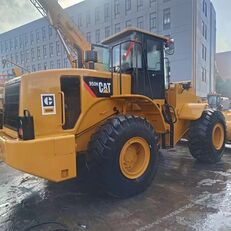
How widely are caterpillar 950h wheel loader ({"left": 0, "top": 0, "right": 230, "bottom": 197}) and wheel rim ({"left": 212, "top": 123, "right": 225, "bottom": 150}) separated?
0.30 metres

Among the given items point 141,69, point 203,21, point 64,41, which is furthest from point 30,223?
point 203,21

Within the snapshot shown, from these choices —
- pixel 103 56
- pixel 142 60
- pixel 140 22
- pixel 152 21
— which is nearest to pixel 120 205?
pixel 142 60

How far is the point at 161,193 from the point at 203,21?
103ft

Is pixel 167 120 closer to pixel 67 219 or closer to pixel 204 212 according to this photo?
pixel 204 212

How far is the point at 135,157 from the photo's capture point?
4.65 metres

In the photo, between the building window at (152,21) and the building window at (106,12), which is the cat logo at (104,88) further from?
the building window at (106,12)

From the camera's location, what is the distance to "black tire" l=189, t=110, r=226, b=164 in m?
6.16

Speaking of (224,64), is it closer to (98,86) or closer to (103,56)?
(103,56)

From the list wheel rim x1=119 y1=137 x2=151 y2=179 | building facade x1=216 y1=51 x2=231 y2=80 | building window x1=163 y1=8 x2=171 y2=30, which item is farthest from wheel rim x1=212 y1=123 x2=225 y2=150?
building facade x1=216 y1=51 x2=231 y2=80

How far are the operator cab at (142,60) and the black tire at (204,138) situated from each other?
4.01 ft

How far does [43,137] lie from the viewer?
382cm

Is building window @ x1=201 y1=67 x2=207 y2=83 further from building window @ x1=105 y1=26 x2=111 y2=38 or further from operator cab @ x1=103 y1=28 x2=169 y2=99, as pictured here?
operator cab @ x1=103 y1=28 x2=169 y2=99

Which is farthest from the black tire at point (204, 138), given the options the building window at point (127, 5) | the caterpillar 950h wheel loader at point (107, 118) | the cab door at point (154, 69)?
the building window at point (127, 5)

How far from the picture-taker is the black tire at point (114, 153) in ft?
13.3
